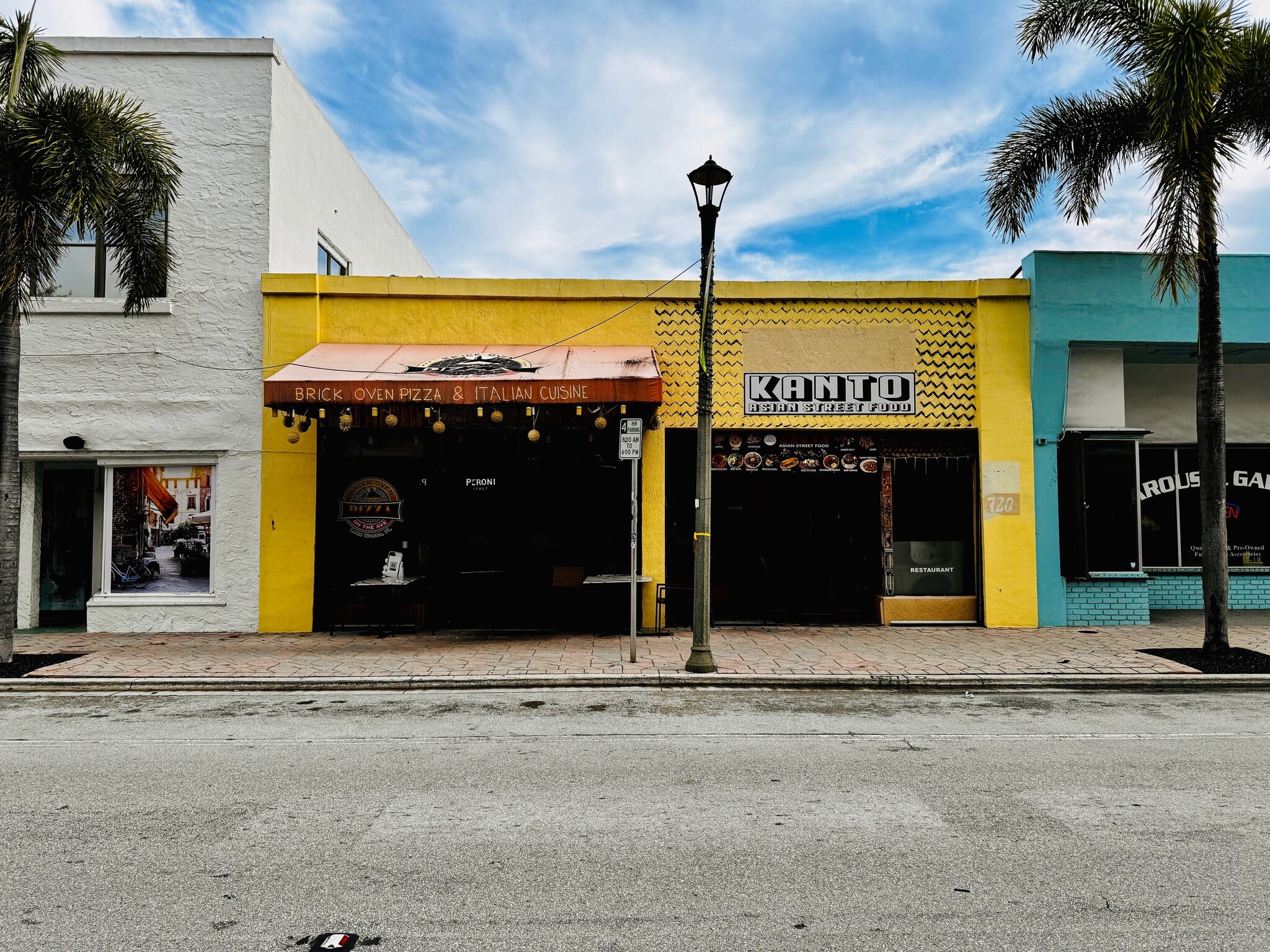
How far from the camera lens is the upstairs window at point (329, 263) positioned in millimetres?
15844

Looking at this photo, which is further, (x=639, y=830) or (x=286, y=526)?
(x=286, y=526)

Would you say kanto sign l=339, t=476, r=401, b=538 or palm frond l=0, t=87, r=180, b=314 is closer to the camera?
palm frond l=0, t=87, r=180, b=314

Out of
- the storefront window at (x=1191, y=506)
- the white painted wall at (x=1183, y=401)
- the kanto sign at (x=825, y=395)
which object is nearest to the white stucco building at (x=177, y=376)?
the kanto sign at (x=825, y=395)

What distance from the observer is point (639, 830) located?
479cm

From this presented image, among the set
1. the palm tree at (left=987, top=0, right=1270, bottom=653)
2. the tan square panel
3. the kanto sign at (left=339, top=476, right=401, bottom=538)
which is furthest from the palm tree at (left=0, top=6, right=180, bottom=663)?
the palm tree at (left=987, top=0, right=1270, bottom=653)

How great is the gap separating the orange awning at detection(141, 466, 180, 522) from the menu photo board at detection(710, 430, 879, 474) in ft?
28.4

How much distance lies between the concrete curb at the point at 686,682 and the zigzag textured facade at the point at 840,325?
4909 millimetres

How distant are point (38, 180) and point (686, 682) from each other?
31.6 feet

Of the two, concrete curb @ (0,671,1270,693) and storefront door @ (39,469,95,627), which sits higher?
storefront door @ (39,469,95,627)

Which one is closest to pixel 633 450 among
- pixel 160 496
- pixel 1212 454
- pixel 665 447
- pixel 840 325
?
pixel 665 447

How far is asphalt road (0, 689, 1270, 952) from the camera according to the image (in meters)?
3.64

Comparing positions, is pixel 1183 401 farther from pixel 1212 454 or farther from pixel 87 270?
pixel 87 270

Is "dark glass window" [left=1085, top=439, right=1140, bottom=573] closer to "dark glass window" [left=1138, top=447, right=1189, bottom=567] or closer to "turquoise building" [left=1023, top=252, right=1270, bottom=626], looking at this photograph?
"turquoise building" [left=1023, top=252, right=1270, bottom=626]

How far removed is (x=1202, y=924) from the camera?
142 inches
